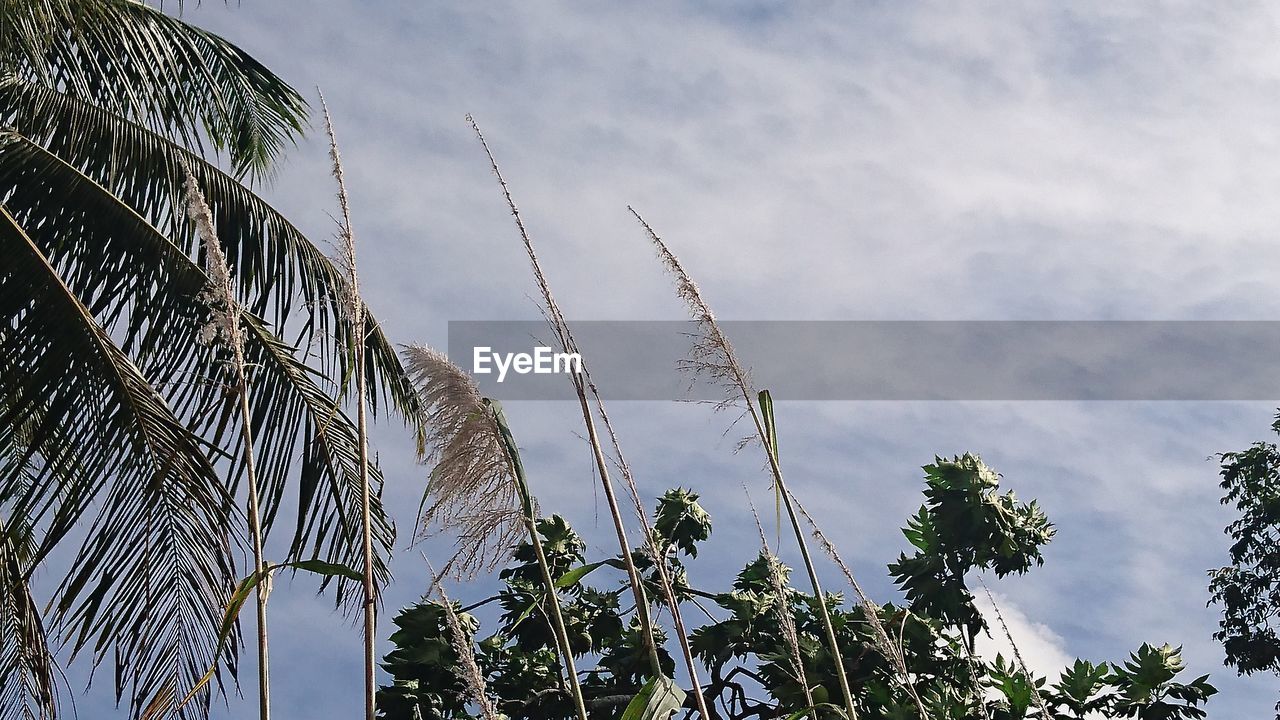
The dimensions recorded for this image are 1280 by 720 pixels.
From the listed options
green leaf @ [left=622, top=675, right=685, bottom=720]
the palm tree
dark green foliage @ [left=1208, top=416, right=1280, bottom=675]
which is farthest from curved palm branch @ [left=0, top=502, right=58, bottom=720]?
dark green foliage @ [left=1208, top=416, right=1280, bottom=675]

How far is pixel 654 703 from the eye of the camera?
1.75 meters

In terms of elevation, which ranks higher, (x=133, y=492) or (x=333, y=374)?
(x=333, y=374)

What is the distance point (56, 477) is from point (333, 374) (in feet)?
4.56

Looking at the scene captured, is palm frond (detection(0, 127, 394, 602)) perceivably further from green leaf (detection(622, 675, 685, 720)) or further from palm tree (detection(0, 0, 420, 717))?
green leaf (detection(622, 675, 685, 720))

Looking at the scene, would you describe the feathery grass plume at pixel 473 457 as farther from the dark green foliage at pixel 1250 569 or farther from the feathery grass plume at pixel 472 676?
the dark green foliage at pixel 1250 569

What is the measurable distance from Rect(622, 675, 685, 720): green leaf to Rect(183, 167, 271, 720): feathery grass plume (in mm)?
554

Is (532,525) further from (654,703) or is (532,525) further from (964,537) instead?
A: (964,537)

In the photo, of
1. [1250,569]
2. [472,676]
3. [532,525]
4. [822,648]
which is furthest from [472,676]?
[1250,569]

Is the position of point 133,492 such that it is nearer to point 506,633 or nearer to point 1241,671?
point 506,633

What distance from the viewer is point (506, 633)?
15.1ft

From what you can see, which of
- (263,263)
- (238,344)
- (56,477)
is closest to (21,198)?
(263,263)

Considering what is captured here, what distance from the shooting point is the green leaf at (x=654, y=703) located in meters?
1.73

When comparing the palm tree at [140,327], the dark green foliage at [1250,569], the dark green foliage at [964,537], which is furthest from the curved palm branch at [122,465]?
the dark green foliage at [1250,569]

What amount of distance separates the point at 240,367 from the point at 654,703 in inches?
31.7
